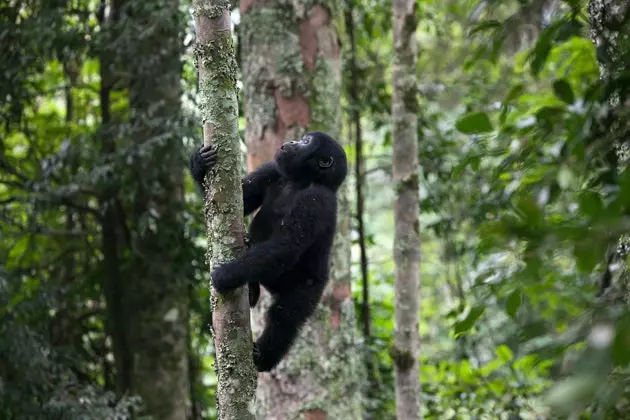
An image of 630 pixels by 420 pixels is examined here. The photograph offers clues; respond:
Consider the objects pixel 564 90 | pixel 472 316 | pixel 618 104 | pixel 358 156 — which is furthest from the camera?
pixel 358 156

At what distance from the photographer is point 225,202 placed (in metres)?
2.86

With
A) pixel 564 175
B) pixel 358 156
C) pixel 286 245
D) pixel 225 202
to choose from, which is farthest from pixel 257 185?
pixel 564 175

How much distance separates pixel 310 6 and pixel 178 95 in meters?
1.86

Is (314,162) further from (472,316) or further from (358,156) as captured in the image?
(358,156)

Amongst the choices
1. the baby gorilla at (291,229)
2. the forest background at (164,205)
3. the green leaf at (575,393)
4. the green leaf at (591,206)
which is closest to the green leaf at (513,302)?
the green leaf at (591,206)

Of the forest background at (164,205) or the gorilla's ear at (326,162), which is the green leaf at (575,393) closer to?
the forest background at (164,205)

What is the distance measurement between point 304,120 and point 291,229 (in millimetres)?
1689

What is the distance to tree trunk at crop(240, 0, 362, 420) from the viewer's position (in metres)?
5.12

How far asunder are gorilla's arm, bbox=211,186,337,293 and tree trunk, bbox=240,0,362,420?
44.2 inches

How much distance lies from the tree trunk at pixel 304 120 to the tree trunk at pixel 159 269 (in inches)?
49.0

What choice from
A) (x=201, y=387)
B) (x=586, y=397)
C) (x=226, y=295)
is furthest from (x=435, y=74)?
(x=586, y=397)

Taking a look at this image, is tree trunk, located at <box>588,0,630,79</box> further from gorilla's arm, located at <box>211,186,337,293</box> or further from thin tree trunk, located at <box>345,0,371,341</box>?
thin tree trunk, located at <box>345,0,371,341</box>

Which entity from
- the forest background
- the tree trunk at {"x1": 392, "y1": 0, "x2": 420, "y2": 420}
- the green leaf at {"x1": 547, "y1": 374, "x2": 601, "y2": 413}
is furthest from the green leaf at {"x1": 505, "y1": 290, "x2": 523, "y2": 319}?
the tree trunk at {"x1": 392, "y1": 0, "x2": 420, "y2": 420}

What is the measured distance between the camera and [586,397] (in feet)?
3.23
